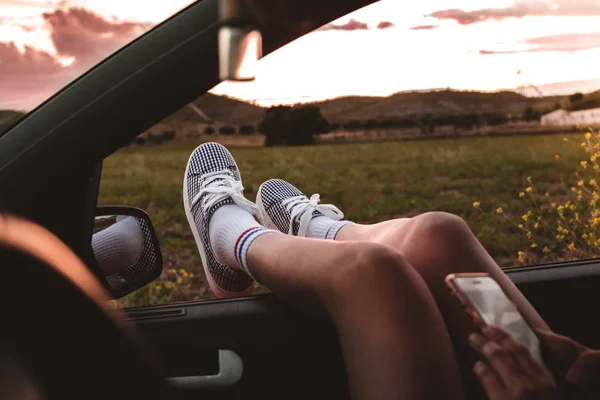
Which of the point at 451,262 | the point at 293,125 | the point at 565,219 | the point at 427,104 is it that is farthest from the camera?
the point at 427,104

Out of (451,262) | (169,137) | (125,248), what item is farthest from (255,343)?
(169,137)

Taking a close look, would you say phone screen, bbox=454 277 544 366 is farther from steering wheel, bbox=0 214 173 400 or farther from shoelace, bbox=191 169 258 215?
shoelace, bbox=191 169 258 215

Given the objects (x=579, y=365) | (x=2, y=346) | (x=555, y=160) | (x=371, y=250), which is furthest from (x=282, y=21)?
(x=555, y=160)

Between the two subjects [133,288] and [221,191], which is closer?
[133,288]

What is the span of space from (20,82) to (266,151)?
3049mm

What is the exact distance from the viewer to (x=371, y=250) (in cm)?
144

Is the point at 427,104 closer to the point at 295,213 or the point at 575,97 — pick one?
the point at 575,97

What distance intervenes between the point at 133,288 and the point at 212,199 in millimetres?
578

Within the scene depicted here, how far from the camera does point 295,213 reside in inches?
86.4

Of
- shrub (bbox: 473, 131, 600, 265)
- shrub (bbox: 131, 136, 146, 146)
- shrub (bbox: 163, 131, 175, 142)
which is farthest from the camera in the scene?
shrub (bbox: 163, 131, 175, 142)

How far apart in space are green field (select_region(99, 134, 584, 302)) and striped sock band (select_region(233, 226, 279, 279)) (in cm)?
195

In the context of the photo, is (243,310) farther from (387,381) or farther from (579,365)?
(579,365)

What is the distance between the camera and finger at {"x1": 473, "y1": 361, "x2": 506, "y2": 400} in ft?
3.87

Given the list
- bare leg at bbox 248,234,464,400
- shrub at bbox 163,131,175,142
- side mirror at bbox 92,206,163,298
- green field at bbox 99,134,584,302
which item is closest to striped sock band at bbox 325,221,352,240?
bare leg at bbox 248,234,464,400
